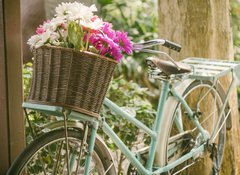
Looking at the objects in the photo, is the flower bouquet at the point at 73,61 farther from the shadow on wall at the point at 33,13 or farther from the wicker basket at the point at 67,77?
the shadow on wall at the point at 33,13

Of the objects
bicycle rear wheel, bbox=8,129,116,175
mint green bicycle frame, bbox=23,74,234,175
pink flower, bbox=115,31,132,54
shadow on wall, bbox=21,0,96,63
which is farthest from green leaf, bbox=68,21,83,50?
shadow on wall, bbox=21,0,96,63

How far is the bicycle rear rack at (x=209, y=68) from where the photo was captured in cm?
435

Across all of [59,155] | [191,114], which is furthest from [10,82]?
[191,114]

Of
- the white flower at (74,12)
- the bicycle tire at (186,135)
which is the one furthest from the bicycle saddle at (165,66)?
the white flower at (74,12)

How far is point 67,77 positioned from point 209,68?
1.64m

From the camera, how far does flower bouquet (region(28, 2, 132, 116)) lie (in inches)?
123

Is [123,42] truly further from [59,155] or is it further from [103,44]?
[59,155]

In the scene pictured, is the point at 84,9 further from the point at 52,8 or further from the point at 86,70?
the point at 52,8

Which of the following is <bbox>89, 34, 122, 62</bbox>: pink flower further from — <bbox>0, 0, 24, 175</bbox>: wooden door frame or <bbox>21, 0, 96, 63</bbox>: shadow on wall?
<bbox>21, 0, 96, 63</bbox>: shadow on wall

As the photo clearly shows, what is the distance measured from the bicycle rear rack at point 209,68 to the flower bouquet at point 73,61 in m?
1.20

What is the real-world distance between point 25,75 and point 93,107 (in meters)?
1.63

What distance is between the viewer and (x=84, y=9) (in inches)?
126

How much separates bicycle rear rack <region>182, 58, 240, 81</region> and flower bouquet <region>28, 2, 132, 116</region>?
120 centimetres

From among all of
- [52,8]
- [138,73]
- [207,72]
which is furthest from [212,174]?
[138,73]
